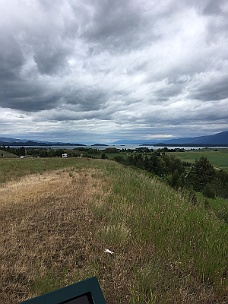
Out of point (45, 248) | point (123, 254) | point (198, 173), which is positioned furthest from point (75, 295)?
point (198, 173)

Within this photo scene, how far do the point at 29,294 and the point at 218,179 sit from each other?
93372 millimetres

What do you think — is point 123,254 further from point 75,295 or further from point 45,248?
point 75,295

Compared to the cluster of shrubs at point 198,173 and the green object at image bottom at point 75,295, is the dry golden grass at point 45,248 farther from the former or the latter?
the cluster of shrubs at point 198,173

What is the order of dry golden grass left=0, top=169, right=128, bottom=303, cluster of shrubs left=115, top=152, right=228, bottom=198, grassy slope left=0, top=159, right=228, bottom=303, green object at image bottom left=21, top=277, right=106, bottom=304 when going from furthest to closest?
cluster of shrubs left=115, top=152, right=228, bottom=198 → dry golden grass left=0, top=169, right=128, bottom=303 → grassy slope left=0, top=159, right=228, bottom=303 → green object at image bottom left=21, top=277, right=106, bottom=304

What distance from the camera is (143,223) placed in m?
6.03

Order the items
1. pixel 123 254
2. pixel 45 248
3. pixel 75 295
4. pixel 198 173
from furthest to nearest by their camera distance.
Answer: pixel 198 173
pixel 45 248
pixel 123 254
pixel 75 295

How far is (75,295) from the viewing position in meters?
1.79

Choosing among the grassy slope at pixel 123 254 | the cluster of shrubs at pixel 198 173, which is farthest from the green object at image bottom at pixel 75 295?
the cluster of shrubs at pixel 198 173

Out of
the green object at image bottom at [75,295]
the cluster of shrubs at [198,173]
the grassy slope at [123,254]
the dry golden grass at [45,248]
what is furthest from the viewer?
the cluster of shrubs at [198,173]

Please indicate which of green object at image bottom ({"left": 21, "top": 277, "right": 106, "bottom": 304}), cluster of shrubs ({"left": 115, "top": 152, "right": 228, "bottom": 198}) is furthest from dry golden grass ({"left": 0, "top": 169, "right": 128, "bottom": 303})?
cluster of shrubs ({"left": 115, "top": 152, "right": 228, "bottom": 198})

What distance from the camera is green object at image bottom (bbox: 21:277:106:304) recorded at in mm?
1721

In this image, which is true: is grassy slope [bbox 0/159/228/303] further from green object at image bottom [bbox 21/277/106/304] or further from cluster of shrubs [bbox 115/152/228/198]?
cluster of shrubs [bbox 115/152/228/198]

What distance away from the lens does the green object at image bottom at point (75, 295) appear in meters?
1.72

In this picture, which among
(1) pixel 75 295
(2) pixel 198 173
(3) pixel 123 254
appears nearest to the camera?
(1) pixel 75 295
